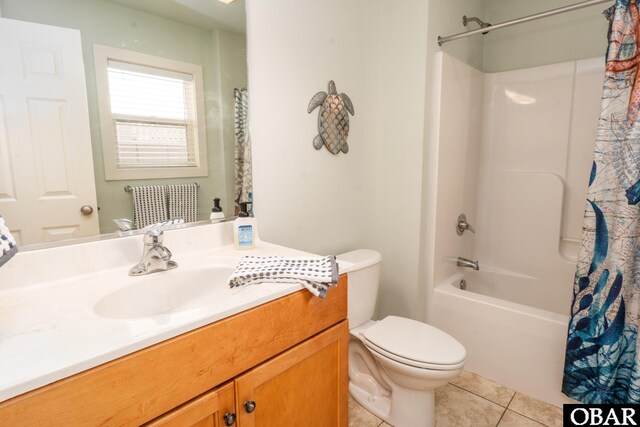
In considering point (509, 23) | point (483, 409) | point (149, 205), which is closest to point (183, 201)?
point (149, 205)

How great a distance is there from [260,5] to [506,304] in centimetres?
185

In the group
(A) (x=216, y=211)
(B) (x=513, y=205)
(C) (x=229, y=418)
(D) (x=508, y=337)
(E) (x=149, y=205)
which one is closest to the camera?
(C) (x=229, y=418)

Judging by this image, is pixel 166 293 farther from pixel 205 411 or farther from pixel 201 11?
pixel 201 11

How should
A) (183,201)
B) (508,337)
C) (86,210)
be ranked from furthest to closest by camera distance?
(508,337)
(183,201)
(86,210)

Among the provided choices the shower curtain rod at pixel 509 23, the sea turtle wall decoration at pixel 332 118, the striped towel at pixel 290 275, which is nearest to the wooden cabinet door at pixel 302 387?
the striped towel at pixel 290 275

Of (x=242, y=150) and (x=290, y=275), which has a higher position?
(x=242, y=150)

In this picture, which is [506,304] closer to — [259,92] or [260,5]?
[259,92]

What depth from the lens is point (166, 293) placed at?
105cm

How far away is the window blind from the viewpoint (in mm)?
1110

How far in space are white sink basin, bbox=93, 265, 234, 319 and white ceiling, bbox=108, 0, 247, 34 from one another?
0.87 meters

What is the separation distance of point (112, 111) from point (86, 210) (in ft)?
1.06

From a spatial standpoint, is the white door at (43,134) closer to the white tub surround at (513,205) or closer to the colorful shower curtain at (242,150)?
the colorful shower curtain at (242,150)

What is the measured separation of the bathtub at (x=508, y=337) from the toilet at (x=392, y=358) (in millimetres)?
419

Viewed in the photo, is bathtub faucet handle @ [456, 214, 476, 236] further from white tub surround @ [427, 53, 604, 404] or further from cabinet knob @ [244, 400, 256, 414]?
cabinet knob @ [244, 400, 256, 414]
